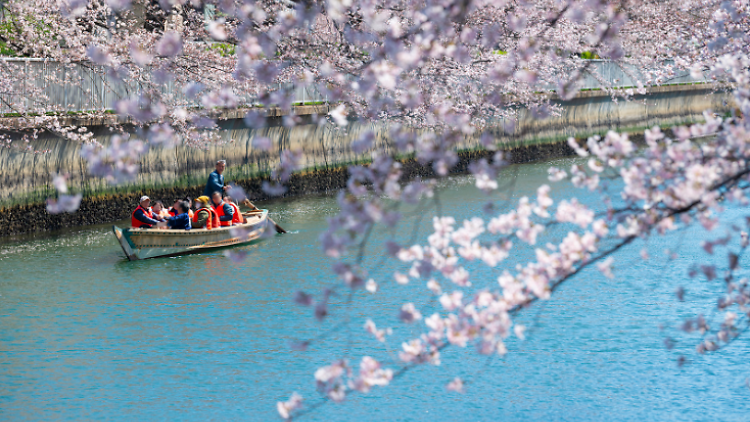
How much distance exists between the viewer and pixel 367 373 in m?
5.09

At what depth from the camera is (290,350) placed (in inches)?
506

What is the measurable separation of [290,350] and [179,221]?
7589 millimetres

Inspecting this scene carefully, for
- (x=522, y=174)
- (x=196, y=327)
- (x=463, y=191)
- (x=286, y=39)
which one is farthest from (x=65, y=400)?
(x=522, y=174)

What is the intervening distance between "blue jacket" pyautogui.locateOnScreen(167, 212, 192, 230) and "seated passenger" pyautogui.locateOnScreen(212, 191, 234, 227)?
1.11 metres

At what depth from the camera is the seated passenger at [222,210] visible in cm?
2077

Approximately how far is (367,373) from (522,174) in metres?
28.2

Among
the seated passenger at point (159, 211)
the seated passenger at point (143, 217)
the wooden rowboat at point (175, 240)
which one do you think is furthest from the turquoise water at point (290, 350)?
the seated passenger at point (159, 211)

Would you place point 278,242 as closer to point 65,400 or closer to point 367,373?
point 65,400

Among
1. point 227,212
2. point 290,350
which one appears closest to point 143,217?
point 227,212

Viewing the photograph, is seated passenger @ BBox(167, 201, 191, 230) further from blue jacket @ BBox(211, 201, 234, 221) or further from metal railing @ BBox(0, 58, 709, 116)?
metal railing @ BBox(0, 58, 709, 116)

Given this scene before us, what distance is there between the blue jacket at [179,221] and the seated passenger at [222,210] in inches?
43.9

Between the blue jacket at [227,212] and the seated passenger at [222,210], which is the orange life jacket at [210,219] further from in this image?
the blue jacket at [227,212]

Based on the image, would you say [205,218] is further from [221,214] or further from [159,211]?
[159,211]

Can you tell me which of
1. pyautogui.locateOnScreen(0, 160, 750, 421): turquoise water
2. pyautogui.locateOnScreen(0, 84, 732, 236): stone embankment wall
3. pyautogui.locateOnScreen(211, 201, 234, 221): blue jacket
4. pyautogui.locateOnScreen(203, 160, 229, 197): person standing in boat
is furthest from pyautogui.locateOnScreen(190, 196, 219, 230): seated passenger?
pyautogui.locateOnScreen(0, 84, 732, 236): stone embankment wall
